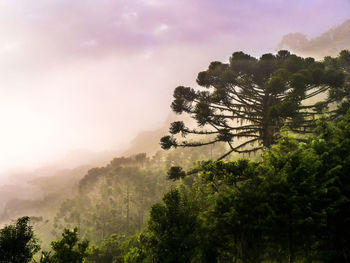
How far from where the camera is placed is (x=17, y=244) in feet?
43.1

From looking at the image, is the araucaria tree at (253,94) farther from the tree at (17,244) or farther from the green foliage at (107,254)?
the green foliage at (107,254)

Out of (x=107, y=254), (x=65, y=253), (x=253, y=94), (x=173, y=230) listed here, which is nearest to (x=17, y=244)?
(x=65, y=253)

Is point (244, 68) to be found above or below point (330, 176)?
above

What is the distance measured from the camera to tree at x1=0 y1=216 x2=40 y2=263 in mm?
12852

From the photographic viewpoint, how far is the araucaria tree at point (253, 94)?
18656 mm

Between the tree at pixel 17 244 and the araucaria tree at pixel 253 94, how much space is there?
37.6 feet

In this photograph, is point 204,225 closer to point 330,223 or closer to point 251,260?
point 251,260

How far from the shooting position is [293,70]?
21016 mm

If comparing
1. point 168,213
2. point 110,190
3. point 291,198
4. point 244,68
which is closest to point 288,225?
point 291,198

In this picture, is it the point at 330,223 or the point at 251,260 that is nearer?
the point at 330,223

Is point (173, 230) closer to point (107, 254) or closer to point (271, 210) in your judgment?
point (271, 210)

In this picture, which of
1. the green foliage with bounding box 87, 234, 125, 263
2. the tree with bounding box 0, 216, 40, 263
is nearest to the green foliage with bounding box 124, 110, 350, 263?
the tree with bounding box 0, 216, 40, 263

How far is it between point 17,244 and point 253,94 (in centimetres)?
1924

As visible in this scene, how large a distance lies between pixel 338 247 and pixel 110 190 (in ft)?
337
